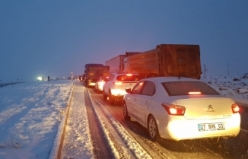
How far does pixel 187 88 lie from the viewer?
6.64m

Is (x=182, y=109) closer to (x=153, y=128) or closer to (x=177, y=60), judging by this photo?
(x=153, y=128)

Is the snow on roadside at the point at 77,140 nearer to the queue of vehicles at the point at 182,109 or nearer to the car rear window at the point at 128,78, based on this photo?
the queue of vehicles at the point at 182,109

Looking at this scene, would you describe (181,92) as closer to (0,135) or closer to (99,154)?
(99,154)

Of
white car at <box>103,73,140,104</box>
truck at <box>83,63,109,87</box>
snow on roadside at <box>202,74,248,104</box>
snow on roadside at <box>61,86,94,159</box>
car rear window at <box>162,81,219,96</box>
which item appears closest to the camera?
snow on roadside at <box>61,86,94,159</box>

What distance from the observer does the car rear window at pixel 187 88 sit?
6.43 metres

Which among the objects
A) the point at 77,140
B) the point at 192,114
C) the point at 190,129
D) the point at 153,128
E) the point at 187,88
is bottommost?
the point at 77,140

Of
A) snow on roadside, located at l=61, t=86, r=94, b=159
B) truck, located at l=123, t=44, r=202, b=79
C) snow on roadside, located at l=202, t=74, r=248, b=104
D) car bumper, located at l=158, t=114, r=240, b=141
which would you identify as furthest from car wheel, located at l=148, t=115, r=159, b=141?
snow on roadside, located at l=202, t=74, r=248, b=104

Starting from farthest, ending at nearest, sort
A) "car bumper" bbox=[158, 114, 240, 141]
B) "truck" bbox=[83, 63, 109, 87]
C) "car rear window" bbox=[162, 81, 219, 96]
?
"truck" bbox=[83, 63, 109, 87], "car rear window" bbox=[162, 81, 219, 96], "car bumper" bbox=[158, 114, 240, 141]

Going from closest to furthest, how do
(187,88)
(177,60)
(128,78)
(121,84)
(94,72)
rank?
1. (187,88)
2. (121,84)
3. (128,78)
4. (177,60)
5. (94,72)

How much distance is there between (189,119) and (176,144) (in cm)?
97

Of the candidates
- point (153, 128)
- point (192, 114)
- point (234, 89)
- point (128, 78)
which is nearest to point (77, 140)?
point (153, 128)

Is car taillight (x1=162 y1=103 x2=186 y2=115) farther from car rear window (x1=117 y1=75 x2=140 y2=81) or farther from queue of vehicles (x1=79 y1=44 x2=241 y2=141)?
car rear window (x1=117 y1=75 x2=140 y2=81)

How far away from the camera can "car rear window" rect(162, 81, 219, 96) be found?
21.1ft

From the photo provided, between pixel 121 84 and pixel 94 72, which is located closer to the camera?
pixel 121 84
